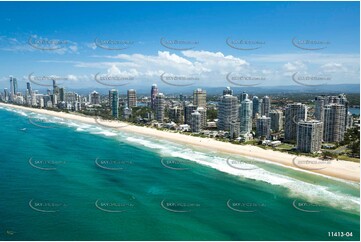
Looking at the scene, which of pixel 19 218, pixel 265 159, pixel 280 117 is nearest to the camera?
pixel 19 218

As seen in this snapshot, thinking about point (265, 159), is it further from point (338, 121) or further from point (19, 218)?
point (19, 218)

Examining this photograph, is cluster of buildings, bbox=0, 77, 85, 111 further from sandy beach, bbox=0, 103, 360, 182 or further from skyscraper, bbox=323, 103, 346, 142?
skyscraper, bbox=323, 103, 346, 142

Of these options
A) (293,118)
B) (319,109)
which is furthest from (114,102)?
(319,109)

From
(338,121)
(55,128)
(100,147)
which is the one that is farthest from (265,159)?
(55,128)

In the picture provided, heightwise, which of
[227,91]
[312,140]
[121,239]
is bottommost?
[121,239]

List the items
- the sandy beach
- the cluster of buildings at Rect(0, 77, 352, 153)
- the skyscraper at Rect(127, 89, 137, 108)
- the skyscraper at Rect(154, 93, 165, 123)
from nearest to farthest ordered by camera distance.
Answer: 1. the sandy beach
2. the cluster of buildings at Rect(0, 77, 352, 153)
3. the skyscraper at Rect(154, 93, 165, 123)
4. the skyscraper at Rect(127, 89, 137, 108)

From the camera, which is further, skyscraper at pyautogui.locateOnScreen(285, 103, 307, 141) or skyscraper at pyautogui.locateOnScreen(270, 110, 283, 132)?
skyscraper at pyautogui.locateOnScreen(270, 110, 283, 132)

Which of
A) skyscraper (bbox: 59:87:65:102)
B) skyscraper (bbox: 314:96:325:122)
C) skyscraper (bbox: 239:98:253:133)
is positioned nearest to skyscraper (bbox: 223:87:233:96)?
skyscraper (bbox: 239:98:253:133)

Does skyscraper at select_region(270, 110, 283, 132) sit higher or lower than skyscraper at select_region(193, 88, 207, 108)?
lower

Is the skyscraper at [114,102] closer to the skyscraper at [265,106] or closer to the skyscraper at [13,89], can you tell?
the skyscraper at [265,106]
